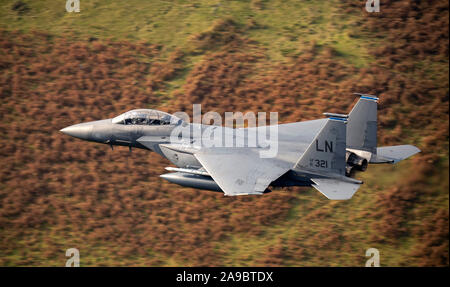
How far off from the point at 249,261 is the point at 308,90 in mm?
10895

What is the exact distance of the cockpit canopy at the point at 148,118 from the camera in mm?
21109

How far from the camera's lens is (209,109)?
27.5 metres

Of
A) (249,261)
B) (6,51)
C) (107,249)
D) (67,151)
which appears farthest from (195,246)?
(6,51)

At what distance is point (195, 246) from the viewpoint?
21.3m

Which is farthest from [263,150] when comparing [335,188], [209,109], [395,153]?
[209,109]

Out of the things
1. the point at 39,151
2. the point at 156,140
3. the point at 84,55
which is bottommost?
the point at 39,151

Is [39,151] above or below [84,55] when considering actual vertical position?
below

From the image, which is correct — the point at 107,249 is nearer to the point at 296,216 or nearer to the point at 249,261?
the point at 249,261

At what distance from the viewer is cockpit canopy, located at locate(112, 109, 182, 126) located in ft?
69.3

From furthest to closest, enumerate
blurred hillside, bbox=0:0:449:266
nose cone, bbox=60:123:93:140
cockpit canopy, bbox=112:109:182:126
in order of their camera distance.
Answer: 1. nose cone, bbox=60:123:93:140
2. blurred hillside, bbox=0:0:449:266
3. cockpit canopy, bbox=112:109:182:126

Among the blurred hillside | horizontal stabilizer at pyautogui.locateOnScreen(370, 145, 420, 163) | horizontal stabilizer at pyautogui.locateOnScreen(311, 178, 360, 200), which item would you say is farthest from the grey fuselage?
horizontal stabilizer at pyautogui.locateOnScreen(370, 145, 420, 163)

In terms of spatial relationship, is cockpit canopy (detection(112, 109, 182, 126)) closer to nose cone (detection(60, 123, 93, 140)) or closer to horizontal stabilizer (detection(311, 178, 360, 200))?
nose cone (detection(60, 123, 93, 140))

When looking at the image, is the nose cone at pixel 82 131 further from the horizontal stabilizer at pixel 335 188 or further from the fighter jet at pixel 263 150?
the horizontal stabilizer at pixel 335 188

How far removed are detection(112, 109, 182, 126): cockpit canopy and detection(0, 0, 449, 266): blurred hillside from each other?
3384 millimetres
